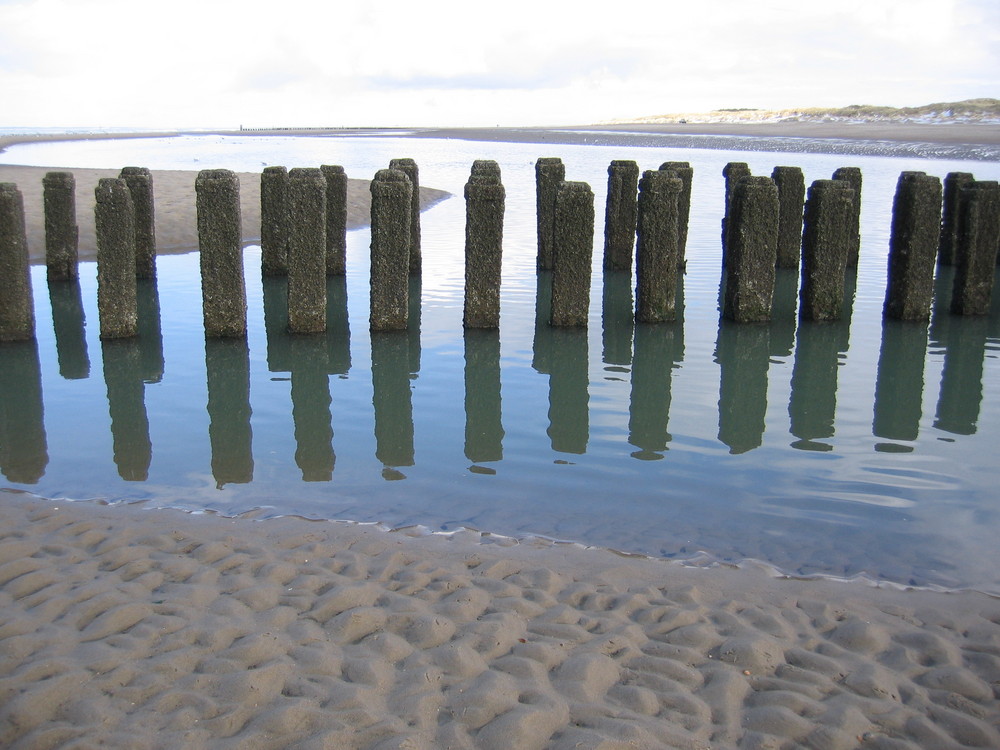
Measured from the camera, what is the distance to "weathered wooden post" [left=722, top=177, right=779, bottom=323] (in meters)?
8.12

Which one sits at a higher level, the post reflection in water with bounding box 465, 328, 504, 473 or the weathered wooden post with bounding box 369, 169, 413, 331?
the weathered wooden post with bounding box 369, 169, 413, 331

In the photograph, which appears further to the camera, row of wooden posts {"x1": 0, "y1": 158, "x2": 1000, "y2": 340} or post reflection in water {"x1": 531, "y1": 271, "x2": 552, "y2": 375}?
row of wooden posts {"x1": 0, "y1": 158, "x2": 1000, "y2": 340}

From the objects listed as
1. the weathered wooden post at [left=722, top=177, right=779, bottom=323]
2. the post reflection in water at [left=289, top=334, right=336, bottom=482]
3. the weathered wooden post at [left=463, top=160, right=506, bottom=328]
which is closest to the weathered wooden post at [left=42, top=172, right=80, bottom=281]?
the post reflection in water at [left=289, top=334, right=336, bottom=482]

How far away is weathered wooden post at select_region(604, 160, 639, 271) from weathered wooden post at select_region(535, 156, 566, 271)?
2.32 ft

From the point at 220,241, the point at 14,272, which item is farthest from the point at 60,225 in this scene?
the point at 220,241

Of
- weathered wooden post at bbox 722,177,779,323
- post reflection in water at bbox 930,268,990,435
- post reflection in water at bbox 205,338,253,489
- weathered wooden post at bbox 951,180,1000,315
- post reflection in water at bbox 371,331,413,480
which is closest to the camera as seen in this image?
post reflection in water at bbox 205,338,253,489

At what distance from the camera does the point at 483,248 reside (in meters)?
8.05

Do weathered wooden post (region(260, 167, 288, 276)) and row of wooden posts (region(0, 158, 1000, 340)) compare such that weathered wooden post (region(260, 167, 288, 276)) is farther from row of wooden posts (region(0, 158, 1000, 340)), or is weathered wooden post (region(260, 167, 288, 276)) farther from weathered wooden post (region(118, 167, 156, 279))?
row of wooden posts (region(0, 158, 1000, 340))

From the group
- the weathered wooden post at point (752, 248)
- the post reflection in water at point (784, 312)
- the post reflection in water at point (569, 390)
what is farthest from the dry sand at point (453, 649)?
the weathered wooden post at point (752, 248)

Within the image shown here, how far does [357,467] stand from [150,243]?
688 cm

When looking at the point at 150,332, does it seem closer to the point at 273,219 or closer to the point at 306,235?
the point at 306,235

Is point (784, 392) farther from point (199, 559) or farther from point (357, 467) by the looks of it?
point (199, 559)

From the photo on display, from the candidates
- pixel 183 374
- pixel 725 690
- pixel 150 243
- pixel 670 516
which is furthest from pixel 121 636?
pixel 150 243

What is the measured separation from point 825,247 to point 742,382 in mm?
2222
